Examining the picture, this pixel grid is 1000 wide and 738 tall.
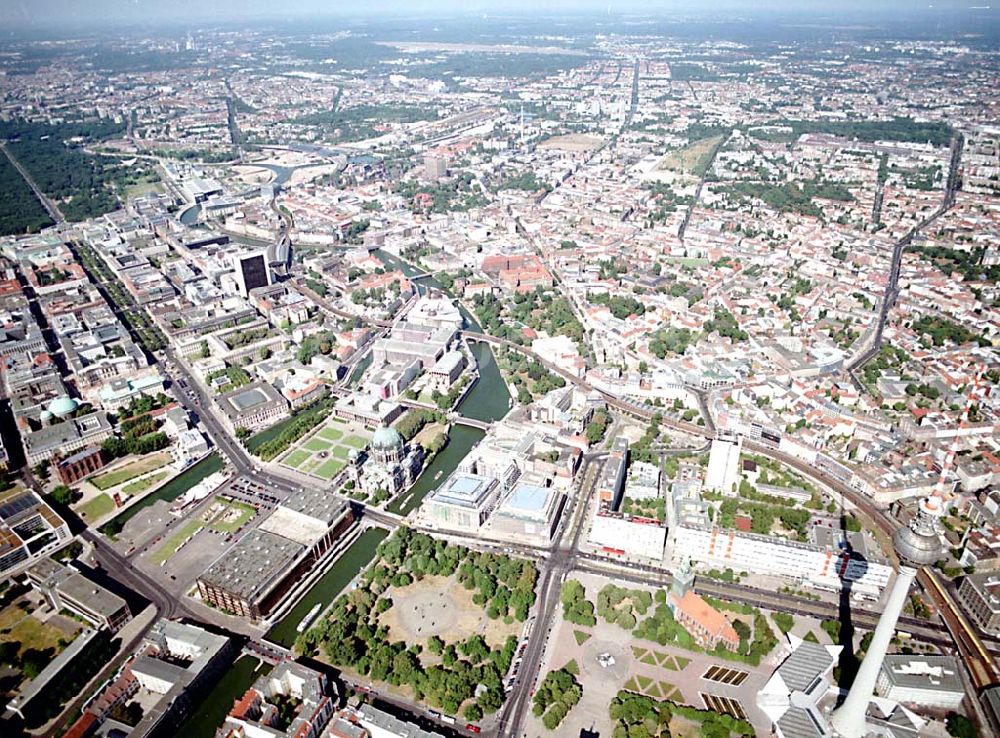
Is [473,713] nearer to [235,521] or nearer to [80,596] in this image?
[235,521]

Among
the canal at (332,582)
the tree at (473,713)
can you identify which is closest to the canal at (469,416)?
the canal at (332,582)

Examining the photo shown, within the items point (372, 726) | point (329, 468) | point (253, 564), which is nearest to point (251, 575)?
point (253, 564)

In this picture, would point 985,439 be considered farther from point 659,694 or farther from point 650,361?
point 659,694

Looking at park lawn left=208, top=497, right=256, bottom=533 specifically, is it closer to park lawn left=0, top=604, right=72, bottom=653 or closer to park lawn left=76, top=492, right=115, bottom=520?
park lawn left=76, top=492, right=115, bottom=520

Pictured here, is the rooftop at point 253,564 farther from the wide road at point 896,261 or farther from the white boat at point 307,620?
the wide road at point 896,261

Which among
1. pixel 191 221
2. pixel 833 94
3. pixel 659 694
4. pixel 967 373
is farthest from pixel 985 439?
pixel 833 94

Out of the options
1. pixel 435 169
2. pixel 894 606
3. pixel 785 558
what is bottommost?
pixel 785 558

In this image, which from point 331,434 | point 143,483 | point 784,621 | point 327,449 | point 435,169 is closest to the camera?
point 784,621
